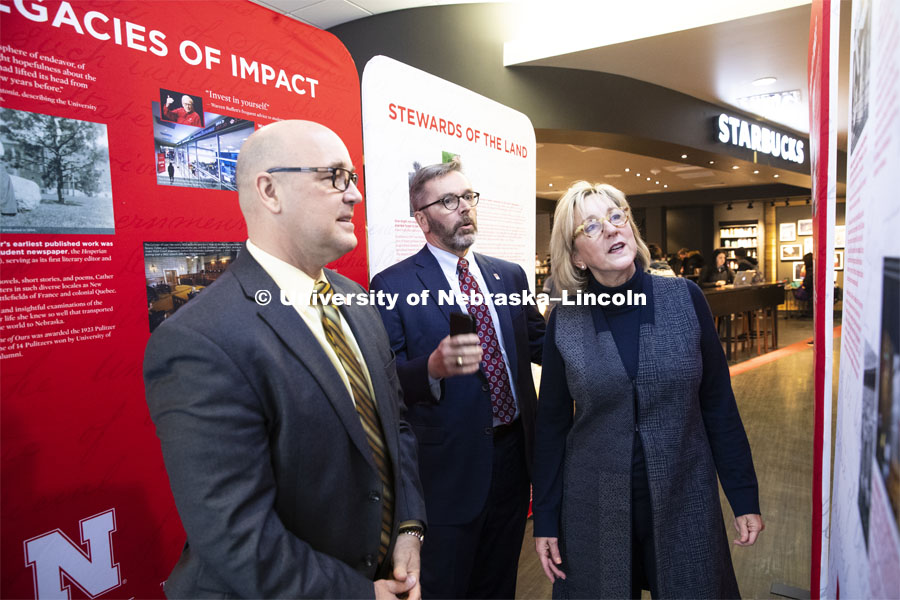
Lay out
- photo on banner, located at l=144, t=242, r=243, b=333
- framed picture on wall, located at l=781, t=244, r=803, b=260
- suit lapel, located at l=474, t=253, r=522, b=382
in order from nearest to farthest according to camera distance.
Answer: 1. photo on banner, located at l=144, t=242, r=243, b=333
2. suit lapel, located at l=474, t=253, r=522, b=382
3. framed picture on wall, located at l=781, t=244, r=803, b=260

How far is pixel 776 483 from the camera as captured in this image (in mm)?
3768

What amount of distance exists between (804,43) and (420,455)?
5.17 metres

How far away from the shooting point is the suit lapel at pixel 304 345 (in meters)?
1.14

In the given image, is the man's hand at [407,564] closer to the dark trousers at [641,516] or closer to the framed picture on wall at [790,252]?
the dark trousers at [641,516]

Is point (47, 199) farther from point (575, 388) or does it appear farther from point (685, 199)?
point (685, 199)

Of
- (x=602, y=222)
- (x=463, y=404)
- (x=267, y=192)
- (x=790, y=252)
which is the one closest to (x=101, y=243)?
→ (x=267, y=192)

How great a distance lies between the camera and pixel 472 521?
1934 mm

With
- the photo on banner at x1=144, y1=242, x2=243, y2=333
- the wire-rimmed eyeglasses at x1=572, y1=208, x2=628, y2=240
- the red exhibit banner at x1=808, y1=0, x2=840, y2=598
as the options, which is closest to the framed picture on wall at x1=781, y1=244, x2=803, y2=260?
the red exhibit banner at x1=808, y1=0, x2=840, y2=598

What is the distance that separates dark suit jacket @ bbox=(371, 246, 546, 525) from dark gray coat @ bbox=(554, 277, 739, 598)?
0.46 m

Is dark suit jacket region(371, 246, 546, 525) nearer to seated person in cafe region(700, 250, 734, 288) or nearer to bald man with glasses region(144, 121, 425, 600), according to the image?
bald man with glasses region(144, 121, 425, 600)

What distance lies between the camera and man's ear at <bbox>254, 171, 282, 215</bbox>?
50.0 inches

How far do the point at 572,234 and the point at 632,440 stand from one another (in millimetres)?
676

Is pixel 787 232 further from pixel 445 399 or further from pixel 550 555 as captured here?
pixel 550 555

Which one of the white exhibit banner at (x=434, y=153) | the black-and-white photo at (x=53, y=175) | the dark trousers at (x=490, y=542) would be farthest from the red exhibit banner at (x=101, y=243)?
the dark trousers at (x=490, y=542)
